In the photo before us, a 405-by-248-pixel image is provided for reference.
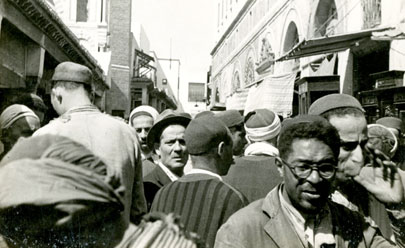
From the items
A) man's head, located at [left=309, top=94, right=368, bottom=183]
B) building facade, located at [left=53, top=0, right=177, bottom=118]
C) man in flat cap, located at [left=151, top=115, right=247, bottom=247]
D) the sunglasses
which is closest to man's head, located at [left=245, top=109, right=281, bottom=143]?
man in flat cap, located at [left=151, top=115, right=247, bottom=247]

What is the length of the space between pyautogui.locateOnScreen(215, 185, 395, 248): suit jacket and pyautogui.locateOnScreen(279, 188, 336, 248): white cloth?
0.9 inches

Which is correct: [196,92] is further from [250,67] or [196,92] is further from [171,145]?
[171,145]

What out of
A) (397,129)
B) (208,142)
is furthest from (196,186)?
(397,129)

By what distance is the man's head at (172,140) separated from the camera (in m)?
3.86

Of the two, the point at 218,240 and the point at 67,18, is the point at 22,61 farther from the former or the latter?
the point at 67,18

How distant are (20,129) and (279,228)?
208 cm

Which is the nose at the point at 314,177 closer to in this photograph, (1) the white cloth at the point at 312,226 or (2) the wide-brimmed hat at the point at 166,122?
Result: (1) the white cloth at the point at 312,226

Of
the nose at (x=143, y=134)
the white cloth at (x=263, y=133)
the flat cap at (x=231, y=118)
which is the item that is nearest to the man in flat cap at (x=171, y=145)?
the flat cap at (x=231, y=118)

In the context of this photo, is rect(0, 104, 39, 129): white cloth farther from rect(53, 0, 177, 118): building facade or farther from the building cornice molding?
rect(53, 0, 177, 118): building facade

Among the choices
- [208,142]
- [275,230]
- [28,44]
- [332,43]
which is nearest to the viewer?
[275,230]

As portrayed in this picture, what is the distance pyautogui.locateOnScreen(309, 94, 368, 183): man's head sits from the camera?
2262mm

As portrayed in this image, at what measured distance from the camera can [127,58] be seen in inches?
1092

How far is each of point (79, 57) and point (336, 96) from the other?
10830mm

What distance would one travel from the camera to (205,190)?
2.39 m
